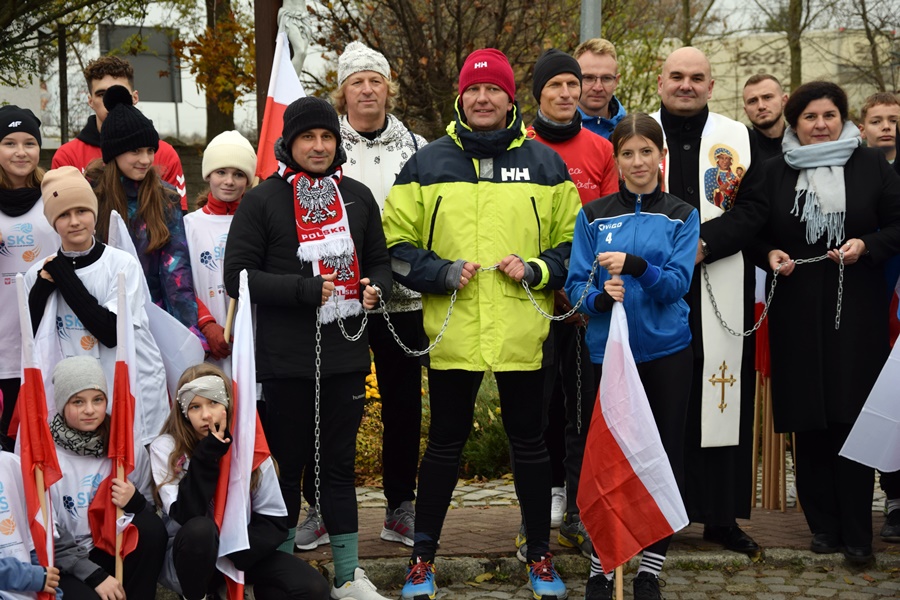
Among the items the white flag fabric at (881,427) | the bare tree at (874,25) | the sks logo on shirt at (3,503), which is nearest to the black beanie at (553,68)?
the white flag fabric at (881,427)

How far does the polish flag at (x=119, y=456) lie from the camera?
4.64 meters

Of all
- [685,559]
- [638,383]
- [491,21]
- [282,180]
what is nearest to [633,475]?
[638,383]

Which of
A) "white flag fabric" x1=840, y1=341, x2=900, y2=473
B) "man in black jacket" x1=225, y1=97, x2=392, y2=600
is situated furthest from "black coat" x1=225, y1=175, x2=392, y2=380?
"white flag fabric" x1=840, y1=341, x2=900, y2=473

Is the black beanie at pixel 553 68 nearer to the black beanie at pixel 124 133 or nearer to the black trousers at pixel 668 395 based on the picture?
the black trousers at pixel 668 395


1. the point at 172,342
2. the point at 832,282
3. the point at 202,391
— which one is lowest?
the point at 202,391

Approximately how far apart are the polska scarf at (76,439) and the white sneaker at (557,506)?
8.31 feet

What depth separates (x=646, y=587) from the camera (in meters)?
5.15

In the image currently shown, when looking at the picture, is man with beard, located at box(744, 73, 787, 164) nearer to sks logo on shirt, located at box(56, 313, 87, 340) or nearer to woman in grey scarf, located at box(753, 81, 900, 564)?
woman in grey scarf, located at box(753, 81, 900, 564)

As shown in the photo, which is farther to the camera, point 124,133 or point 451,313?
point 124,133

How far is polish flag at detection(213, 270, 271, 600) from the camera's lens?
473 cm

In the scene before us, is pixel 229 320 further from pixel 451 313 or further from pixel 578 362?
pixel 578 362

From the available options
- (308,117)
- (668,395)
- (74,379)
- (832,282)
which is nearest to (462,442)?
(668,395)

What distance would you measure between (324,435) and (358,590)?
0.68m

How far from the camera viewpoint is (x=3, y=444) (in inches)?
194
